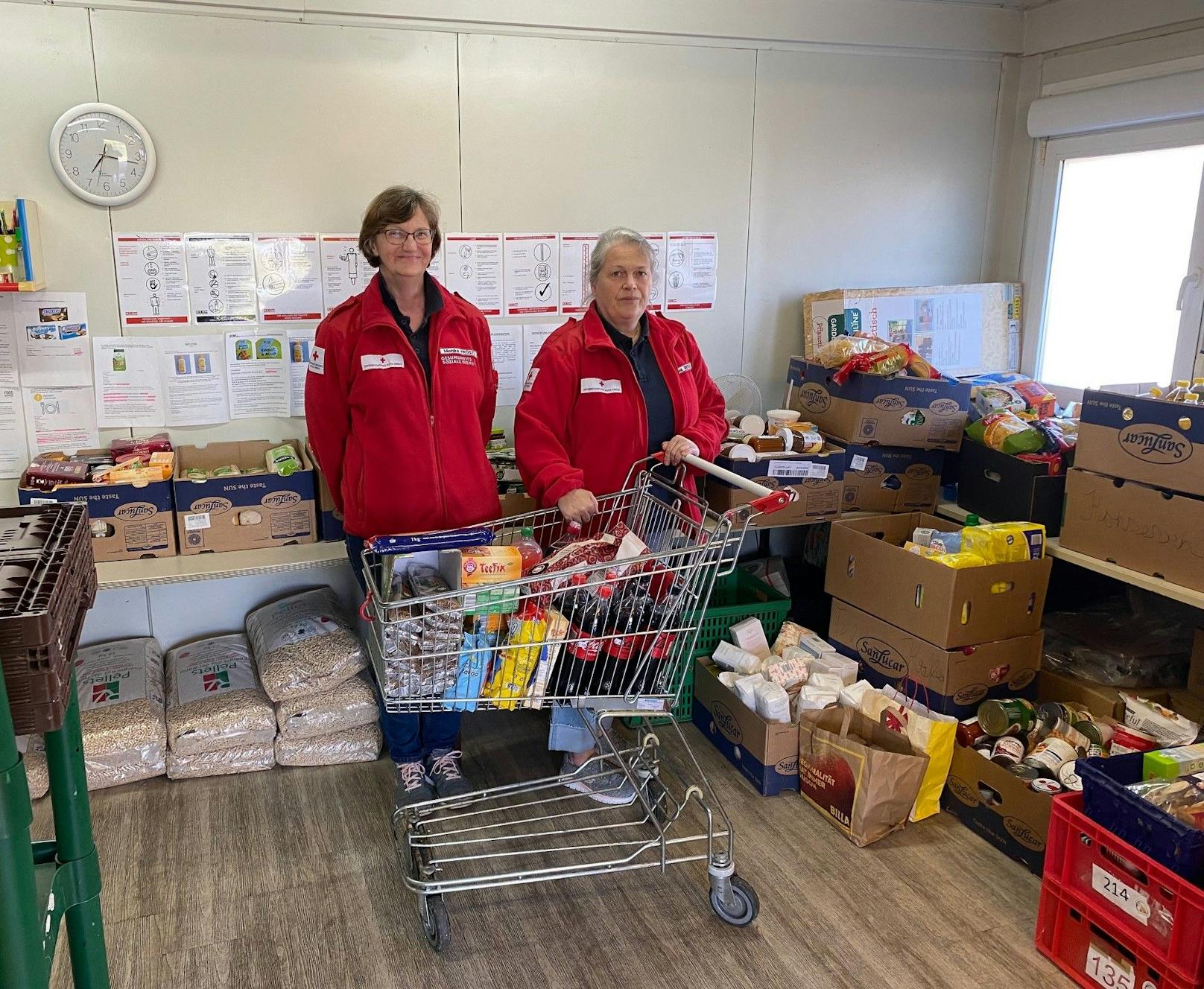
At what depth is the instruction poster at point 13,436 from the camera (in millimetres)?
3156

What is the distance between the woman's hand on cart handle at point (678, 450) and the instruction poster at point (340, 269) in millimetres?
1293

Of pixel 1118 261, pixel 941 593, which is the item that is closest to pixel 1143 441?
pixel 941 593

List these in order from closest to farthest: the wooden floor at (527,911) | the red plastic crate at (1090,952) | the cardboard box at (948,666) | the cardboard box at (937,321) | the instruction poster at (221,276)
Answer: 1. the red plastic crate at (1090,952)
2. the wooden floor at (527,911)
3. the cardboard box at (948,666)
4. the instruction poster at (221,276)
5. the cardboard box at (937,321)

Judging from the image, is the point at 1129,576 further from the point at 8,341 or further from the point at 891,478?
the point at 8,341

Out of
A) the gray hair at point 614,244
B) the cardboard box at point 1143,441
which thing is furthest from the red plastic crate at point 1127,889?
the gray hair at point 614,244

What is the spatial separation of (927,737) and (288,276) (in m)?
2.51

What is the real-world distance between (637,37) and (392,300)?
1.55 m

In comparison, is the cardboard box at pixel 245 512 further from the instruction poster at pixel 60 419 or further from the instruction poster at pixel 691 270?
the instruction poster at pixel 691 270

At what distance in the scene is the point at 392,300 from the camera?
107 inches

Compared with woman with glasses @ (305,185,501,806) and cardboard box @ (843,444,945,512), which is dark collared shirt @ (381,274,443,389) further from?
cardboard box @ (843,444,945,512)

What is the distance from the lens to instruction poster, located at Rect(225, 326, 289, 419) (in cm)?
334

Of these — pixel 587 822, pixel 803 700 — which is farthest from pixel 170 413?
pixel 803 700

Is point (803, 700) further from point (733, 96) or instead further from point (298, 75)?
point (298, 75)

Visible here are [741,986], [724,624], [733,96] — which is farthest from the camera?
[733,96]
